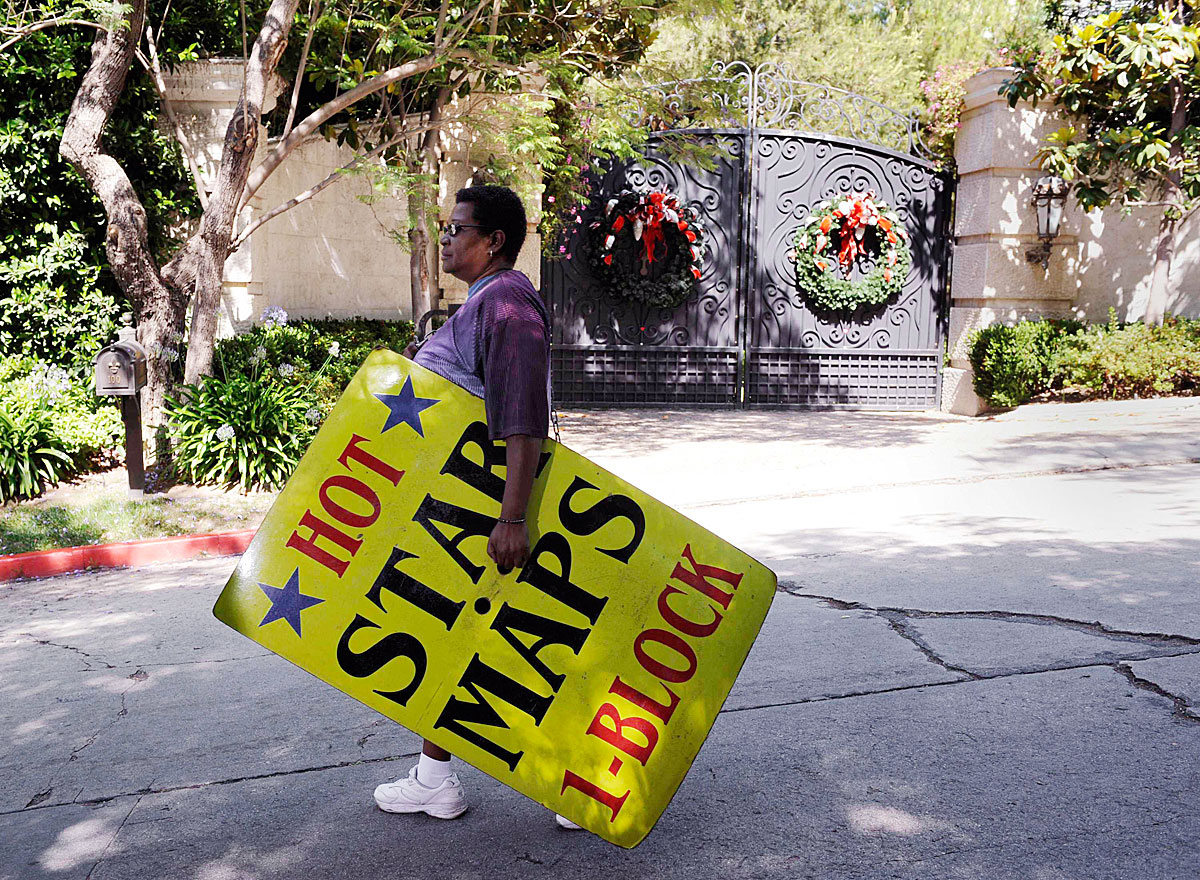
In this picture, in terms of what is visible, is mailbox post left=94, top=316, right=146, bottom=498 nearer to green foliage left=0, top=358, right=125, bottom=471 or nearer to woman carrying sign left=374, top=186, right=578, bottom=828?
green foliage left=0, top=358, right=125, bottom=471

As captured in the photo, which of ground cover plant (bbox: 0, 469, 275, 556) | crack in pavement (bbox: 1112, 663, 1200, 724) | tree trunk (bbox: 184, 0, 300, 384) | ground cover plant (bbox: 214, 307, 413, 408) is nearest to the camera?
crack in pavement (bbox: 1112, 663, 1200, 724)

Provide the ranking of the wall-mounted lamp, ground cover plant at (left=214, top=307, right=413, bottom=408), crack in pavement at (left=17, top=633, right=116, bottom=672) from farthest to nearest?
the wall-mounted lamp → ground cover plant at (left=214, top=307, right=413, bottom=408) → crack in pavement at (left=17, top=633, right=116, bottom=672)

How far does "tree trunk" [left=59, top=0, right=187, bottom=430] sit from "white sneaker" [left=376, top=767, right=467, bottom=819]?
664 centimetres

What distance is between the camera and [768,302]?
529 inches

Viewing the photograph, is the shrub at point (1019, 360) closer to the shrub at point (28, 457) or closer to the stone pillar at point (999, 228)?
the stone pillar at point (999, 228)

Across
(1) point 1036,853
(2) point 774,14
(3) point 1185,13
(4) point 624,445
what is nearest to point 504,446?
(1) point 1036,853

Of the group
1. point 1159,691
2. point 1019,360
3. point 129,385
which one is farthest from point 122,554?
point 1019,360

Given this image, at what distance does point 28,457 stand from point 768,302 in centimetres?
884

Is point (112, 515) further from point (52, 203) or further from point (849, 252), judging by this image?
point (849, 252)

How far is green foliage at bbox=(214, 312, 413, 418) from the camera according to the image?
9.26 meters

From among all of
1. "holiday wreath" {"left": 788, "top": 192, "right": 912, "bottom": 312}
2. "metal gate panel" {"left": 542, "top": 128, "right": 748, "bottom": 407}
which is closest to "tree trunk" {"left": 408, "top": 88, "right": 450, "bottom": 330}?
"metal gate panel" {"left": 542, "top": 128, "right": 748, "bottom": 407}

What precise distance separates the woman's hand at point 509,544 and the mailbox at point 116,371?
18.8 feet

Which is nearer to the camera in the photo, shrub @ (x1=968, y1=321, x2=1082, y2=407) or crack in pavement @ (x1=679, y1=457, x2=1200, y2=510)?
crack in pavement @ (x1=679, y1=457, x2=1200, y2=510)

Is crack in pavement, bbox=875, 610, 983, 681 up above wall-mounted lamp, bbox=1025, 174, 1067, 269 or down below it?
below
